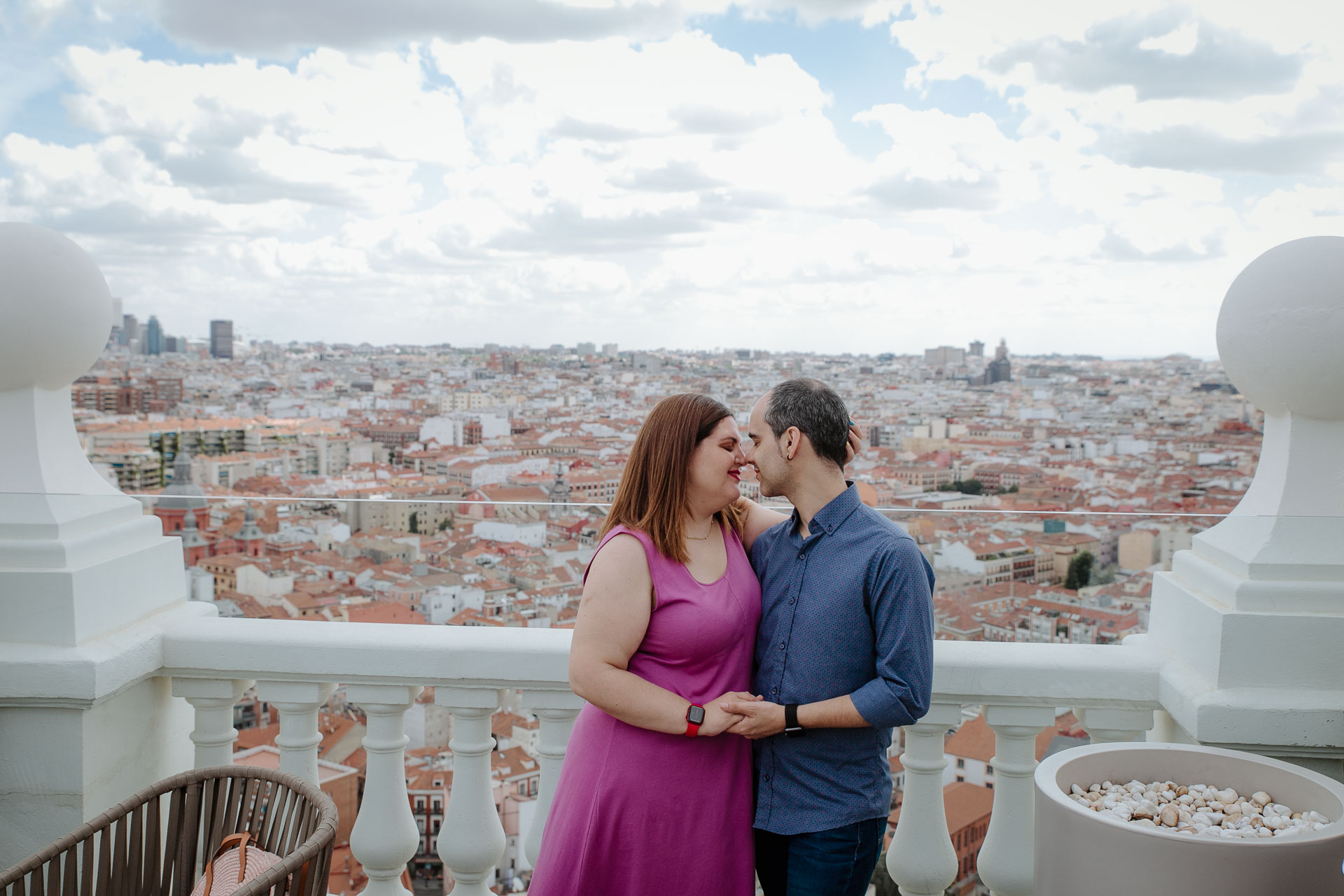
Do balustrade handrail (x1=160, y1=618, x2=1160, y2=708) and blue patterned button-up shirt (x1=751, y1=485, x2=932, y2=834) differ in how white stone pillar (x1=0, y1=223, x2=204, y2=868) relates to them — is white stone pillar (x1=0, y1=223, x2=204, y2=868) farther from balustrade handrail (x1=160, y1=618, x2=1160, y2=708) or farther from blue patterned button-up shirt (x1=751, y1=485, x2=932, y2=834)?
blue patterned button-up shirt (x1=751, y1=485, x2=932, y2=834)

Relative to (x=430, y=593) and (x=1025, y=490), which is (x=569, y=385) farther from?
(x=430, y=593)

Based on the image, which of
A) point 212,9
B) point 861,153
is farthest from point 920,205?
Result: point 212,9

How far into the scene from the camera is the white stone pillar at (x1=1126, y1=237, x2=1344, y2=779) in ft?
5.63

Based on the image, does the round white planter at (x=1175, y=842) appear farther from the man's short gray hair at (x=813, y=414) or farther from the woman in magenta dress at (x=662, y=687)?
the man's short gray hair at (x=813, y=414)

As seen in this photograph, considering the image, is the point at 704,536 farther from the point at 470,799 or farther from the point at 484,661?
the point at 470,799

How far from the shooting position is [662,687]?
1.51 m

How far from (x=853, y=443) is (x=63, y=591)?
1.62m

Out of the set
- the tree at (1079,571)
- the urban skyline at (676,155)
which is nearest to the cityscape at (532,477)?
the tree at (1079,571)

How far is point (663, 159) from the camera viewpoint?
155 ft

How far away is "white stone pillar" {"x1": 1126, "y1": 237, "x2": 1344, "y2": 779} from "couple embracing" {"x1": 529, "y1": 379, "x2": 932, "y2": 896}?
685 mm

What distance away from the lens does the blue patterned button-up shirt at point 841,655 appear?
4.74 feet

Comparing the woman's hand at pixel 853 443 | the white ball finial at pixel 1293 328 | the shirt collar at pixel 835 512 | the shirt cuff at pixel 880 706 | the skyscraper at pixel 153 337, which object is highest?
the skyscraper at pixel 153 337

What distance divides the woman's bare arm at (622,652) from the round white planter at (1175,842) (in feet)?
1.70

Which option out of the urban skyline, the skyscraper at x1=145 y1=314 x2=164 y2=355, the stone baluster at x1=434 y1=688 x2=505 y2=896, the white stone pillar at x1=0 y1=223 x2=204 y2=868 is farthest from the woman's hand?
the skyscraper at x1=145 y1=314 x2=164 y2=355
